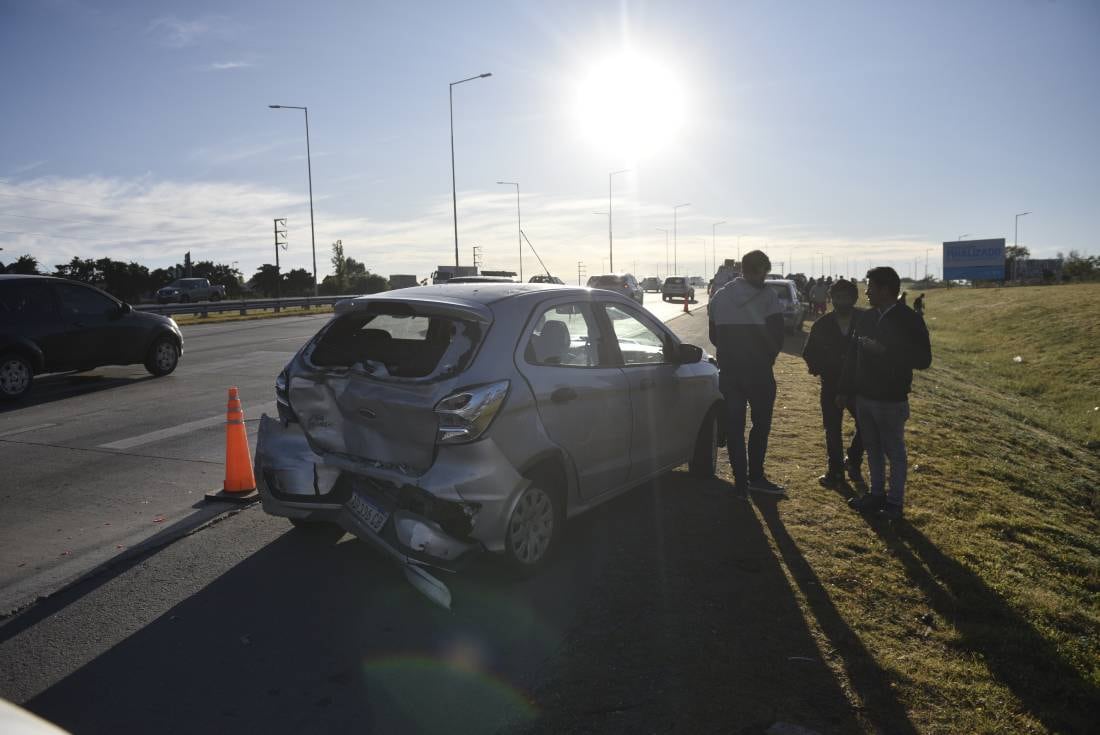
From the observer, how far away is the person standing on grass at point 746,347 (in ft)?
21.2

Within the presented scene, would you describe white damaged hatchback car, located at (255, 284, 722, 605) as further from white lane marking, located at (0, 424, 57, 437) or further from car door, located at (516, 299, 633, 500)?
white lane marking, located at (0, 424, 57, 437)

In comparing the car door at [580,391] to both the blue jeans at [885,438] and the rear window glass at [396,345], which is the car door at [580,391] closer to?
the rear window glass at [396,345]

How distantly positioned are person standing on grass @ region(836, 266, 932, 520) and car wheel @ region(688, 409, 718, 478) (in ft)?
3.98

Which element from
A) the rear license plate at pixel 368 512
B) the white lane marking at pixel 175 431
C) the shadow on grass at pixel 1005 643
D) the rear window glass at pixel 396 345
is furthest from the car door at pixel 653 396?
the white lane marking at pixel 175 431

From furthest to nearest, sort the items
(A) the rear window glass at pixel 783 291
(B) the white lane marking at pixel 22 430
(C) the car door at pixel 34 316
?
(A) the rear window glass at pixel 783 291
(C) the car door at pixel 34 316
(B) the white lane marking at pixel 22 430

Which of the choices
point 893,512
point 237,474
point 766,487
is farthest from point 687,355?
point 237,474

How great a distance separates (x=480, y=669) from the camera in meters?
3.74

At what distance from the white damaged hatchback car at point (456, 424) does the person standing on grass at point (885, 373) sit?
1721mm

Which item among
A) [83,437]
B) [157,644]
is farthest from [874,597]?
[83,437]

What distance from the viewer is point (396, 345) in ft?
16.9

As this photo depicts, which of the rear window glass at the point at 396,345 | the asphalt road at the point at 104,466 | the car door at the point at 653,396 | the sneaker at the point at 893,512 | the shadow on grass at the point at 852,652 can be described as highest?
the rear window glass at the point at 396,345

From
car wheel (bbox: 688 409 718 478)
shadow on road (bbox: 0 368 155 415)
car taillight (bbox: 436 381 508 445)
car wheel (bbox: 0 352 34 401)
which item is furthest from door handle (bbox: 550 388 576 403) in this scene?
car wheel (bbox: 0 352 34 401)

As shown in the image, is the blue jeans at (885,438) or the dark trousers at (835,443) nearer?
the blue jeans at (885,438)

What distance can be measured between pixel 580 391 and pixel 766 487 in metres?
2.45
